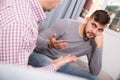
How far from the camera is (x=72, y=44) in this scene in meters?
1.96

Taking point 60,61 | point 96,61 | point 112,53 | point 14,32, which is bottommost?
point 112,53

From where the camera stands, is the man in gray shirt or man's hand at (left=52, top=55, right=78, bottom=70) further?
the man in gray shirt

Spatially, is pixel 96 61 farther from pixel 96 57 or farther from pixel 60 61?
pixel 60 61

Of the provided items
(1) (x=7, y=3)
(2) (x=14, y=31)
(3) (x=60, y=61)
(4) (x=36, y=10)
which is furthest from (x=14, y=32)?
(3) (x=60, y=61)

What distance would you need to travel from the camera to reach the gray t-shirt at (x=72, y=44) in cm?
188

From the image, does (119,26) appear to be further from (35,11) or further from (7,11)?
(7,11)

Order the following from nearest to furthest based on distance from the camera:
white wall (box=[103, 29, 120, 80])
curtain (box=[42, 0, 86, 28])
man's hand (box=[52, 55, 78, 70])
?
man's hand (box=[52, 55, 78, 70]) < white wall (box=[103, 29, 120, 80]) < curtain (box=[42, 0, 86, 28])

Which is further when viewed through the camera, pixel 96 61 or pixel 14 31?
pixel 96 61

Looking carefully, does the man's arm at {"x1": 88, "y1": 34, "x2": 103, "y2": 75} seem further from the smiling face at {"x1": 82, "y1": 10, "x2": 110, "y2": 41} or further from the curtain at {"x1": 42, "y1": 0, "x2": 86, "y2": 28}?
the curtain at {"x1": 42, "y1": 0, "x2": 86, "y2": 28}

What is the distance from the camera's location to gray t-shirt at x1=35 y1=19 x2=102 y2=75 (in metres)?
1.88

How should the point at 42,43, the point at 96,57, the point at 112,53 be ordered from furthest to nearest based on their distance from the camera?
the point at 112,53
the point at 96,57
the point at 42,43

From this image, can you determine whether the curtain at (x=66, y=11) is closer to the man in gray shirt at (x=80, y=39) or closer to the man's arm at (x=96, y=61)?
the man in gray shirt at (x=80, y=39)

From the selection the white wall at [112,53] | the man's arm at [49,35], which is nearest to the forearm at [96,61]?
the man's arm at [49,35]

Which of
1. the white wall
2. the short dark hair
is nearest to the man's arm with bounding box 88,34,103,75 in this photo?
the short dark hair
